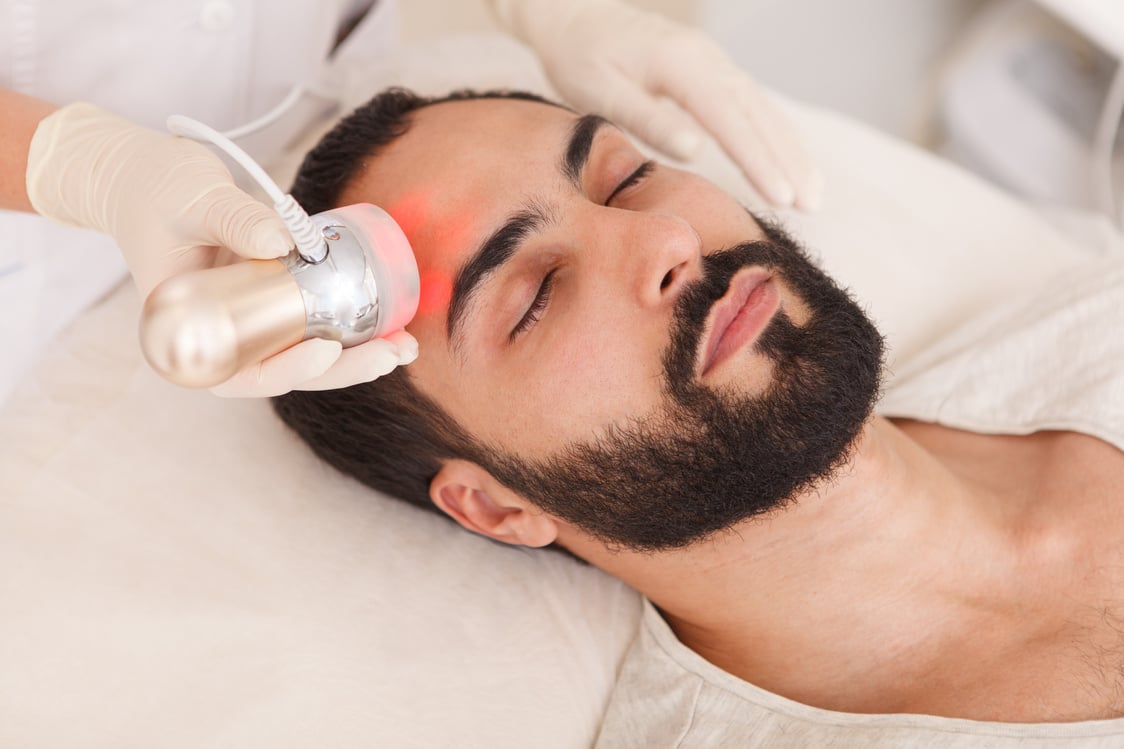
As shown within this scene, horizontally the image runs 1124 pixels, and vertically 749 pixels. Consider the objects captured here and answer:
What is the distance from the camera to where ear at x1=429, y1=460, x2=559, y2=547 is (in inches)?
44.6

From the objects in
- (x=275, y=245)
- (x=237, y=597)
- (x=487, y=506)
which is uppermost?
(x=275, y=245)

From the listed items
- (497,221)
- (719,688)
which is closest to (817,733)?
(719,688)

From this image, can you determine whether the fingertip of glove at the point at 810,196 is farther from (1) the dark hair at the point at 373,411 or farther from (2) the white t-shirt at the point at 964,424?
(1) the dark hair at the point at 373,411

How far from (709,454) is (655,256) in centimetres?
22

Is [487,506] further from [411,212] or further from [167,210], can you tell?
[167,210]

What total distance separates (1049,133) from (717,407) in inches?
60.3

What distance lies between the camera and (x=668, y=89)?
1493 millimetres

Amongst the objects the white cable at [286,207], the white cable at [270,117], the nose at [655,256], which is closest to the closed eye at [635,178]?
the nose at [655,256]

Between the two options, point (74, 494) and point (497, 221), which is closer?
point (497, 221)

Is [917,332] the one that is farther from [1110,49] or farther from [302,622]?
[302,622]

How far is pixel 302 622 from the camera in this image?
1191mm

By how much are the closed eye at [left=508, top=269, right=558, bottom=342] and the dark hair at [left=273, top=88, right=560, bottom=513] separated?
14cm

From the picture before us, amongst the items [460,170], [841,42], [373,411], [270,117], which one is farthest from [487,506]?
[841,42]

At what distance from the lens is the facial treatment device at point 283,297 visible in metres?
0.70
